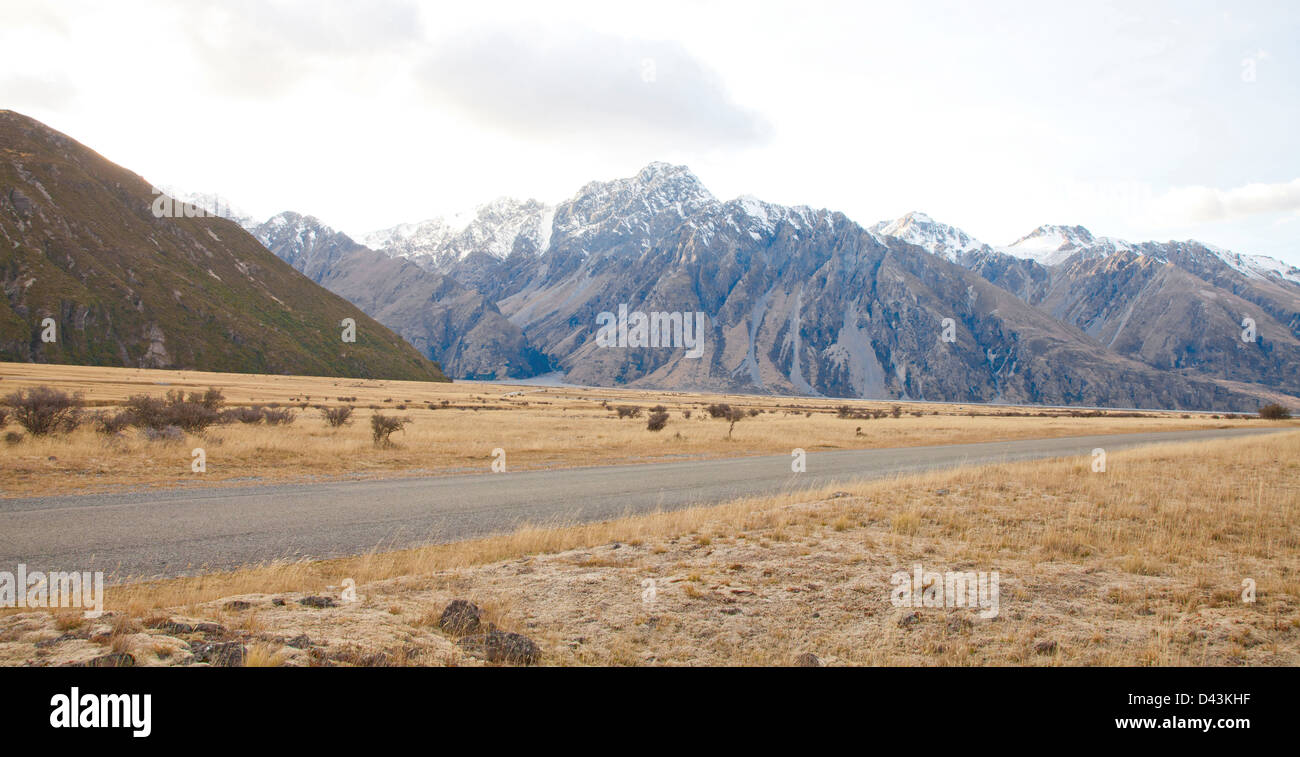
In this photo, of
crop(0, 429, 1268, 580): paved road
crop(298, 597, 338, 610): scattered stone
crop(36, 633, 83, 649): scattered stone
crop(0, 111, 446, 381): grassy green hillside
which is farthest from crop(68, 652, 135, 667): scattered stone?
crop(0, 111, 446, 381): grassy green hillside

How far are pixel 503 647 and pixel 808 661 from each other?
9.27ft

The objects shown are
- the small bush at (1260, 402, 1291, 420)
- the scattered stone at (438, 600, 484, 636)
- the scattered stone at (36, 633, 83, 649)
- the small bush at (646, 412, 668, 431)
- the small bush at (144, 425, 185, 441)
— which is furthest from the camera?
the small bush at (1260, 402, 1291, 420)

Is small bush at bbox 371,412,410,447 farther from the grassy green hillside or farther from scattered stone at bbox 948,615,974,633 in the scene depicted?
the grassy green hillside

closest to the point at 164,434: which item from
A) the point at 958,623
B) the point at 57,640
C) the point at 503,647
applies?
the point at 57,640

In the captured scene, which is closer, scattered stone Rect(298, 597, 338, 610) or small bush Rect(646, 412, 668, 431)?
scattered stone Rect(298, 597, 338, 610)

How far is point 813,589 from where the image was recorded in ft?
28.1

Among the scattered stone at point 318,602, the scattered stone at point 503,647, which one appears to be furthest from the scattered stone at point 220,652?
the scattered stone at point 503,647

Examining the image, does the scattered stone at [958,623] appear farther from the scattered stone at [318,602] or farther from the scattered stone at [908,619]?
the scattered stone at [318,602]

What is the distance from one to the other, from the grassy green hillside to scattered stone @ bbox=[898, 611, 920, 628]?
171134mm

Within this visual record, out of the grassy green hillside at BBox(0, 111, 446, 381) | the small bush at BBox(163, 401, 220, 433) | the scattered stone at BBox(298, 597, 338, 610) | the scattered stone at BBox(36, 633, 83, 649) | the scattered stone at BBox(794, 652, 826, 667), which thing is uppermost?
the grassy green hillside at BBox(0, 111, 446, 381)

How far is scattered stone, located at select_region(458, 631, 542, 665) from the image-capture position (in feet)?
19.0

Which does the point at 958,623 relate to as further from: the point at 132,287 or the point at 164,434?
the point at 132,287
